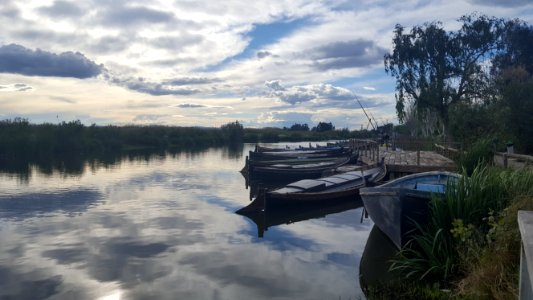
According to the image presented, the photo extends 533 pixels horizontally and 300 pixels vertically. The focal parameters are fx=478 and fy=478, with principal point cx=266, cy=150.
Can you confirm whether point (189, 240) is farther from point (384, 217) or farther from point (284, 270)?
point (384, 217)

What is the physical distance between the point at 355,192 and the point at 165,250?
9365 millimetres

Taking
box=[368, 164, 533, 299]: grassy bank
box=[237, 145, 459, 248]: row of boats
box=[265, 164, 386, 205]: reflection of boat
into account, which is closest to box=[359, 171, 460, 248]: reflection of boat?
box=[237, 145, 459, 248]: row of boats

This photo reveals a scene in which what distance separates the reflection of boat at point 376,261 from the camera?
10150 millimetres

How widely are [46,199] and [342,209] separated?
13827 millimetres

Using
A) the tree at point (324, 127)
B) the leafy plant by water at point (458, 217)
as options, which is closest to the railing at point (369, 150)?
the leafy plant by water at point (458, 217)

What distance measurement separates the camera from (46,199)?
Result: 73.9 feet

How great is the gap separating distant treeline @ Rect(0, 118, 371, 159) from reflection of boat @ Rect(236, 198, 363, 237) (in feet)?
134

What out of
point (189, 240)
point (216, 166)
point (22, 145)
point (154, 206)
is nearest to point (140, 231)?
point (189, 240)

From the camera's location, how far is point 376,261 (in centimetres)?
1152

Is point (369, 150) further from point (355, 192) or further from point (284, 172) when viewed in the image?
point (355, 192)

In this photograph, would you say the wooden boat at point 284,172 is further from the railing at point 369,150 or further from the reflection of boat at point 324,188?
the reflection of boat at point 324,188

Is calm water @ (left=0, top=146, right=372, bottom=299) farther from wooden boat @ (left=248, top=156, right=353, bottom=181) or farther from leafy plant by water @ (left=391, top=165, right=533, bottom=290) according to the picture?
wooden boat @ (left=248, top=156, right=353, bottom=181)

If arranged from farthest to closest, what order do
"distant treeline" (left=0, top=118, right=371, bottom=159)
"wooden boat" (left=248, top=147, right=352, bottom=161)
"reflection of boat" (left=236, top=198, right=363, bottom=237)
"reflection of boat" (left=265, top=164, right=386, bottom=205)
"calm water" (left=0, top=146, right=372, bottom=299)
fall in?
"distant treeline" (left=0, top=118, right=371, bottom=159), "wooden boat" (left=248, top=147, right=352, bottom=161), "reflection of boat" (left=265, top=164, right=386, bottom=205), "reflection of boat" (left=236, top=198, right=363, bottom=237), "calm water" (left=0, top=146, right=372, bottom=299)

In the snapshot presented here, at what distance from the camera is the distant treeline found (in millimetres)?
53188
